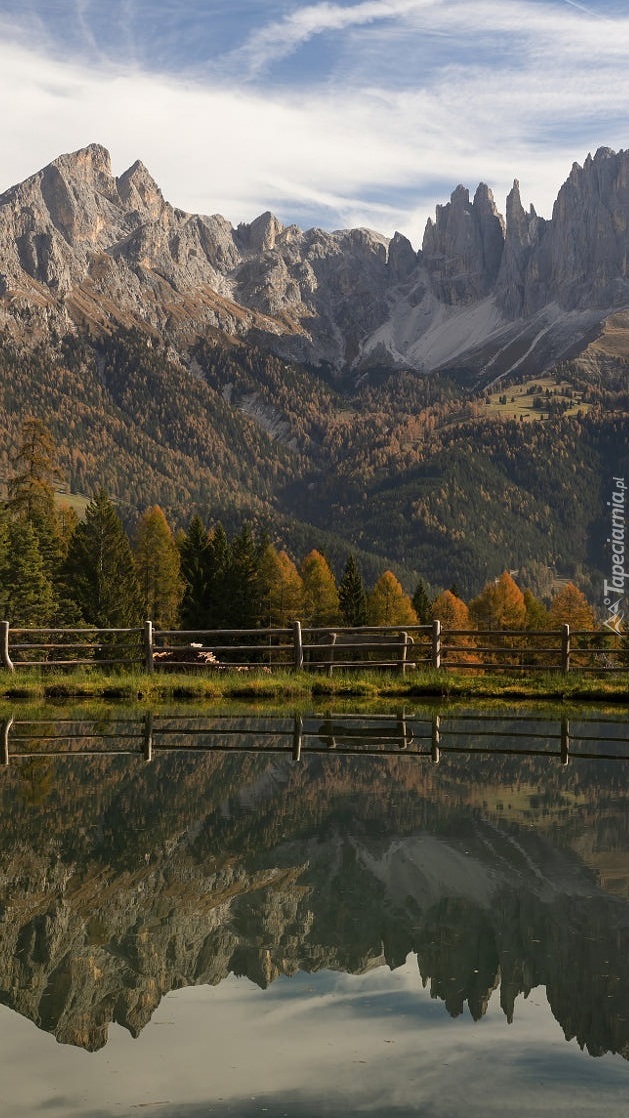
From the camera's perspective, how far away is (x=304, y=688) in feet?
111

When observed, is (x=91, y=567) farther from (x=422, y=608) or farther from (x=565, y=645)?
(x=422, y=608)

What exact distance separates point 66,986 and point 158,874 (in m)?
3.28

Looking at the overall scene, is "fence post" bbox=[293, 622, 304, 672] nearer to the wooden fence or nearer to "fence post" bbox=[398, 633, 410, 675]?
the wooden fence

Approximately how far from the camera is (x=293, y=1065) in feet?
28.3

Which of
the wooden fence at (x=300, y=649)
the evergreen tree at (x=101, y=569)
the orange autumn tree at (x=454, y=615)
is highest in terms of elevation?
the evergreen tree at (x=101, y=569)

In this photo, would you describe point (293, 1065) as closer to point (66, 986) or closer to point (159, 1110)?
point (159, 1110)

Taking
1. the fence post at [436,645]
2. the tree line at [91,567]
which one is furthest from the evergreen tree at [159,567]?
the fence post at [436,645]

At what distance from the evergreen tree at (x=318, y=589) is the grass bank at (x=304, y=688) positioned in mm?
92106

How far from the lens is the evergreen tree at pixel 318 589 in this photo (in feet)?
437

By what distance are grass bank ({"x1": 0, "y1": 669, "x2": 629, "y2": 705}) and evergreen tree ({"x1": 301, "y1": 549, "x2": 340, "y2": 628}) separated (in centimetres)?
9211

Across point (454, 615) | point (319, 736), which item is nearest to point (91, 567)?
point (319, 736)

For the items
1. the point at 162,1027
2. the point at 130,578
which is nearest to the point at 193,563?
the point at 130,578

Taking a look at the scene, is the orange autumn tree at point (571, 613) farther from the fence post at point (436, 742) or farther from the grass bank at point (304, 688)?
the fence post at point (436, 742)

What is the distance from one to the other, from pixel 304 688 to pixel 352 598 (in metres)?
75.7
